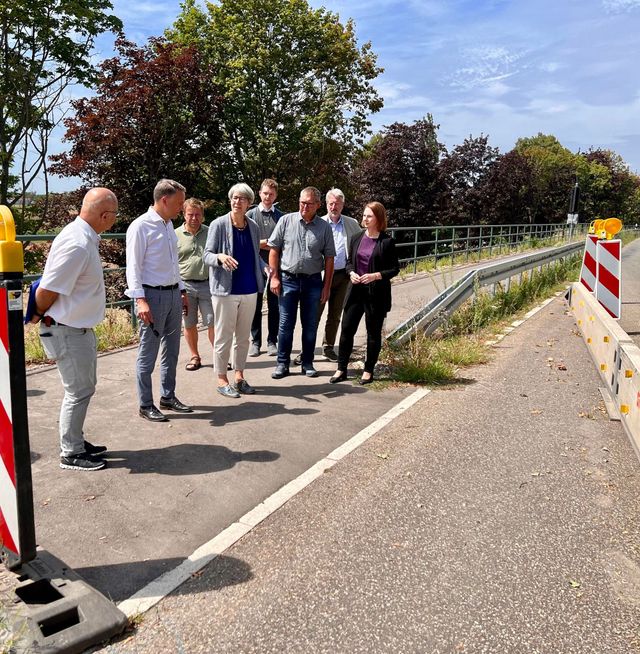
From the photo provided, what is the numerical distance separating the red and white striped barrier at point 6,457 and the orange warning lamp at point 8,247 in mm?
97

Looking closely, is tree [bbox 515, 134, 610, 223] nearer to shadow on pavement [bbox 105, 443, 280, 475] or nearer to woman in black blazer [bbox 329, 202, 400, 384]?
woman in black blazer [bbox 329, 202, 400, 384]

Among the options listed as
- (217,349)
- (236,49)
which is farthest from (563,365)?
(236,49)

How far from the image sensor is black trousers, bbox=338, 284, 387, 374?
6.14m

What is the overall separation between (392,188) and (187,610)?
26.5m

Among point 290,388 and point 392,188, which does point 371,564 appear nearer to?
point 290,388

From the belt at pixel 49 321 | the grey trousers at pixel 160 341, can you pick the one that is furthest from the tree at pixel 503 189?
the belt at pixel 49 321

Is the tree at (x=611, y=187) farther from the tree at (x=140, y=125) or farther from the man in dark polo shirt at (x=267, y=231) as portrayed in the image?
the man in dark polo shirt at (x=267, y=231)

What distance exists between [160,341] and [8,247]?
2.53m

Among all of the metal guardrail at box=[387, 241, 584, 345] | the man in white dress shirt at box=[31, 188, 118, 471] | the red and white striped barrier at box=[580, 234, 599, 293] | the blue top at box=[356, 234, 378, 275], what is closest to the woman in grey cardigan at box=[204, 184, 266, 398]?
the blue top at box=[356, 234, 378, 275]

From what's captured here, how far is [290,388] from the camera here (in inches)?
237

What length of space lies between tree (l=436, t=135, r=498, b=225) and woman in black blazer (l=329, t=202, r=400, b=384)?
937 inches

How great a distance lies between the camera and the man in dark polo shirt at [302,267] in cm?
614

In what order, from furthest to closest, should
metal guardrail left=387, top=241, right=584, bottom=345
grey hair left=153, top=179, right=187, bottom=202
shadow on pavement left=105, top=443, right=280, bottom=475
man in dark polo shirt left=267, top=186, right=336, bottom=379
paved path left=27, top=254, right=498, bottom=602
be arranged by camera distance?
metal guardrail left=387, top=241, right=584, bottom=345 < man in dark polo shirt left=267, top=186, right=336, bottom=379 < grey hair left=153, top=179, right=187, bottom=202 < shadow on pavement left=105, top=443, right=280, bottom=475 < paved path left=27, top=254, right=498, bottom=602

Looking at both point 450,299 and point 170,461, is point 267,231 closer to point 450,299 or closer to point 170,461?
point 450,299
